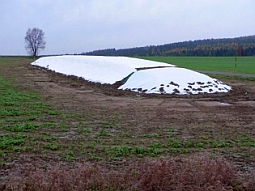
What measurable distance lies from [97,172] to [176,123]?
16.8 ft

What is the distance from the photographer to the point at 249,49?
86.4 m

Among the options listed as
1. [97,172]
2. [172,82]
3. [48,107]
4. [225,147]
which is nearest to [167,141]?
[225,147]

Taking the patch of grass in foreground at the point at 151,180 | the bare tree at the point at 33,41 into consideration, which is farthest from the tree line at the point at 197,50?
the patch of grass in foreground at the point at 151,180

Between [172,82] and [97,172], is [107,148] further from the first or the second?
[172,82]

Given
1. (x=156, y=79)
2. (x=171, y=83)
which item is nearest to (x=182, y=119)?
(x=171, y=83)

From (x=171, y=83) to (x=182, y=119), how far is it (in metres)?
7.82

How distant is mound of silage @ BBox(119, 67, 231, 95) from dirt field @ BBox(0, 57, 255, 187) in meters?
1.12

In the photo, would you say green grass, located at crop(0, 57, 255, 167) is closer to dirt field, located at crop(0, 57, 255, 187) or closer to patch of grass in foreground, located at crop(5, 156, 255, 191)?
dirt field, located at crop(0, 57, 255, 187)

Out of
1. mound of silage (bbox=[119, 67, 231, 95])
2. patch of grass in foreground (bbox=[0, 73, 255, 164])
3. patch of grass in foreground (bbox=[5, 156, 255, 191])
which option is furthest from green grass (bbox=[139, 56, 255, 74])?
patch of grass in foreground (bbox=[5, 156, 255, 191])

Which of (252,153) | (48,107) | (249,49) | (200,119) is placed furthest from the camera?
(249,49)

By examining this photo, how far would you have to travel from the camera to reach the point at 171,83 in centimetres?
1770

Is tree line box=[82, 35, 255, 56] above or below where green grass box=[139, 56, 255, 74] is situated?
above

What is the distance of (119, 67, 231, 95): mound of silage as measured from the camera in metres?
17.0

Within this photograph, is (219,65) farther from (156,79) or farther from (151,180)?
(151,180)
